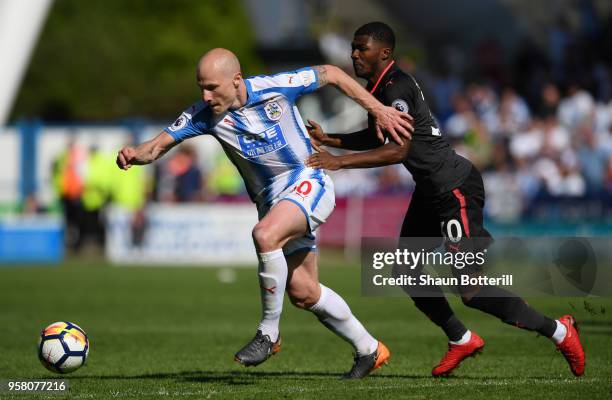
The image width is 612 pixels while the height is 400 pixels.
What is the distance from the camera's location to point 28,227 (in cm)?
2353

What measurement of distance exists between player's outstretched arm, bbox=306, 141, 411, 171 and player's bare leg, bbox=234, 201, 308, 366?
38 centimetres

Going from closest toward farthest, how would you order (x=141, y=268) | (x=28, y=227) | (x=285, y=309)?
(x=285, y=309) < (x=141, y=268) < (x=28, y=227)

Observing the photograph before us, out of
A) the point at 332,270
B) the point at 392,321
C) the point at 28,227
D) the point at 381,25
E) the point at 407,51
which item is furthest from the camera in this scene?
the point at 407,51

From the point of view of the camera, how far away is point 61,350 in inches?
328

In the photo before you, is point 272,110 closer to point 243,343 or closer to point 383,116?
point 383,116

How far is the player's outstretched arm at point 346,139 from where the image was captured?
8633 mm

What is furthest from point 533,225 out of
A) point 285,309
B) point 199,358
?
point 199,358

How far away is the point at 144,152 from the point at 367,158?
160 cm

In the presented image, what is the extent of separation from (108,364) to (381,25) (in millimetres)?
3669

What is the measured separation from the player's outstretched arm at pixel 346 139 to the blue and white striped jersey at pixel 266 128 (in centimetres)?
21

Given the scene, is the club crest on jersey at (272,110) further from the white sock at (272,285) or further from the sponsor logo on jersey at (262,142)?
the white sock at (272,285)

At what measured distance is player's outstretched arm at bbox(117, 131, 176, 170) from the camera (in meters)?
8.28

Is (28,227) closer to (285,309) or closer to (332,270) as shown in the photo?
(332,270)

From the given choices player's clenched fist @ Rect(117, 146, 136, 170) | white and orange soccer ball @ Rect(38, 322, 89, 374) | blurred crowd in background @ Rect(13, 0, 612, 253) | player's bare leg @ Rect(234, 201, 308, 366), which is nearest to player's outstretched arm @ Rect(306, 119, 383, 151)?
player's bare leg @ Rect(234, 201, 308, 366)
